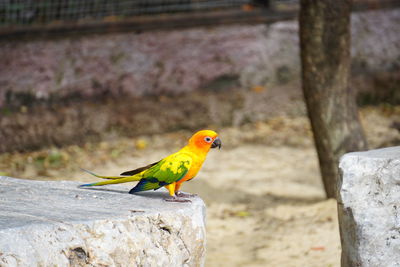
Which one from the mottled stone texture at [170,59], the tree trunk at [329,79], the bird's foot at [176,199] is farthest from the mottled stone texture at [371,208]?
the mottled stone texture at [170,59]

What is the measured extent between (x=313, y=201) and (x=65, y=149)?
106 inches

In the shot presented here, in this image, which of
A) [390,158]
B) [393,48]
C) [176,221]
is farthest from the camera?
[393,48]

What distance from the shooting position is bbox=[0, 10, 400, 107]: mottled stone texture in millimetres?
6477

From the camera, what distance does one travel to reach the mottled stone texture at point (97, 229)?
95.8 inches

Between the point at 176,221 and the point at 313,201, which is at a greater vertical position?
the point at 176,221

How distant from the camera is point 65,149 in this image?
6.55 metres

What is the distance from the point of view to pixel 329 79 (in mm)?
4789

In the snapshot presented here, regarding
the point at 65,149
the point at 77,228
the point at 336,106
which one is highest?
the point at 77,228

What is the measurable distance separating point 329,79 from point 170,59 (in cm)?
246

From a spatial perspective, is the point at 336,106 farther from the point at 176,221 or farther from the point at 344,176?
the point at 176,221

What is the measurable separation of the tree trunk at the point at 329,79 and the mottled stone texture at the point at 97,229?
2100mm

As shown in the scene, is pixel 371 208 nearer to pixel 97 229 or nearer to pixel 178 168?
pixel 178 168

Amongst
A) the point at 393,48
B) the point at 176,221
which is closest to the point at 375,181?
the point at 176,221

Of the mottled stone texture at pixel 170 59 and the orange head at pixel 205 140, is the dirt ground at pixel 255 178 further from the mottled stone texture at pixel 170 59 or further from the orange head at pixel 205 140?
the orange head at pixel 205 140
